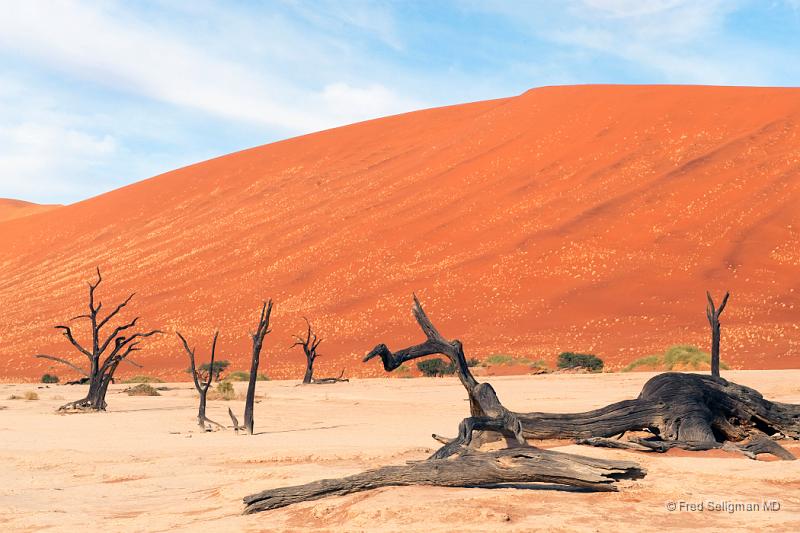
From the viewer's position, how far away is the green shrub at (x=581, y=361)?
28934mm

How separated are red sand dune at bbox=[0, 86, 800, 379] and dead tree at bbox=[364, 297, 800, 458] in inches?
737

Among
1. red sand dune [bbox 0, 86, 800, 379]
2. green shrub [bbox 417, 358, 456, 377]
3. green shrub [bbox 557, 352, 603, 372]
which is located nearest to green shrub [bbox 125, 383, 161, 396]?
green shrub [bbox 417, 358, 456, 377]

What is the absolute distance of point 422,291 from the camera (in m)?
41.4

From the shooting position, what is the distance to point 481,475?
6.89m

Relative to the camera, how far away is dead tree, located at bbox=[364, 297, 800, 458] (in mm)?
8719

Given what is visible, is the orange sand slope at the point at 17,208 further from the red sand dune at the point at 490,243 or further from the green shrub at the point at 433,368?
the green shrub at the point at 433,368

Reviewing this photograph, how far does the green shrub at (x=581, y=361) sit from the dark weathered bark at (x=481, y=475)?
22.4m

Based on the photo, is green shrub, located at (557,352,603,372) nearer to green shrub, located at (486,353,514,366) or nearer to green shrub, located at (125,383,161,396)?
green shrub, located at (486,353,514,366)

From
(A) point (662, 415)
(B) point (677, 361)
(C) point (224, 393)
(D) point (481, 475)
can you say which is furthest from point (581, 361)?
(D) point (481, 475)

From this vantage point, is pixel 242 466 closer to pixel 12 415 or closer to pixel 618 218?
pixel 12 415

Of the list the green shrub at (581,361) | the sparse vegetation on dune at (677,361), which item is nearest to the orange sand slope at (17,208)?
the green shrub at (581,361)

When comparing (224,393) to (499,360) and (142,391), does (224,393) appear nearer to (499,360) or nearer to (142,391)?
(142,391)

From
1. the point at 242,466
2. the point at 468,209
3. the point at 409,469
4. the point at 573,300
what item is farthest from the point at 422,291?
the point at 409,469

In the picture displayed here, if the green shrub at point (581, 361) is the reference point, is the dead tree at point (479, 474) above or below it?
below
